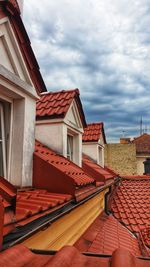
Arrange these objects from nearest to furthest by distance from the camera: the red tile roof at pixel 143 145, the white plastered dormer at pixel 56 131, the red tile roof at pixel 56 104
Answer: the white plastered dormer at pixel 56 131, the red tile roof at pixel 56 104, the red tile roof at pixel 143 145

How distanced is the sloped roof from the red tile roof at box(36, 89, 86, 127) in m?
1.08

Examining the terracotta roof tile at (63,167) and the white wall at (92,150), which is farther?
the white wall at (92,150)

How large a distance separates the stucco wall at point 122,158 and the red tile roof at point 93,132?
16.8 metres

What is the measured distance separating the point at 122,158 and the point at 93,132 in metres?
17.6

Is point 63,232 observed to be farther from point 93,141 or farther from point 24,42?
point 93,141

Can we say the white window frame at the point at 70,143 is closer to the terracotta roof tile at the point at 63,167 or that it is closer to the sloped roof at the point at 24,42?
the terracotta roof tile at the point at 63,167

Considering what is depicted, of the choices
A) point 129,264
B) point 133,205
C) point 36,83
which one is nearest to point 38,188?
point 36,83

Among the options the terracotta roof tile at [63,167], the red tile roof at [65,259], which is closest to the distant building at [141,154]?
the terracotta roof tile at [63,167]

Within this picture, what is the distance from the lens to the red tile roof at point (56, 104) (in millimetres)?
4713

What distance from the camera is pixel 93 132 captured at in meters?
9.17

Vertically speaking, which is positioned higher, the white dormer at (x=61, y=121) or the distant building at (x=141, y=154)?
the white dormer at (x=61, y=121)

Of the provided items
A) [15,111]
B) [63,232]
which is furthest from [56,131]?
[63,232]

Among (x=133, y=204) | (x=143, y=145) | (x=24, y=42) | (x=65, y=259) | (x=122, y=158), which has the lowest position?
(x=133, y=204)

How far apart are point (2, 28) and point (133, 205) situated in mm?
6561
